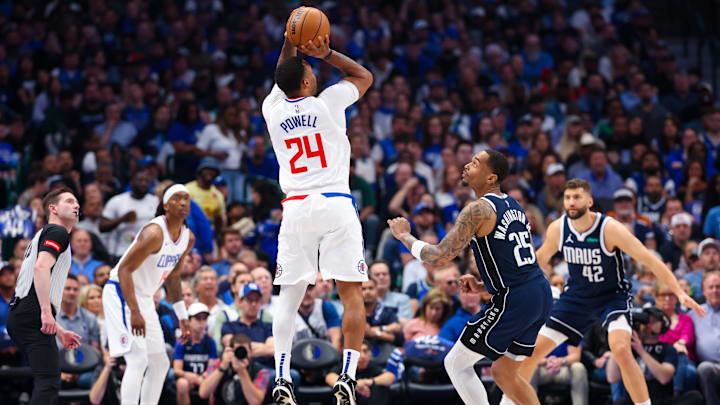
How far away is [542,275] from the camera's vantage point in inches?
306

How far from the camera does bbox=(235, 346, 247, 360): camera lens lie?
33.7 ft

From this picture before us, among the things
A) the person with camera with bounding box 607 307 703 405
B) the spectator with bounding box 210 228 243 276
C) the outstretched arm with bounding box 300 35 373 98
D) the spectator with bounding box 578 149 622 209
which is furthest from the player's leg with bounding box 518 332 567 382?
the spectator with bounding box 578 149 622 209

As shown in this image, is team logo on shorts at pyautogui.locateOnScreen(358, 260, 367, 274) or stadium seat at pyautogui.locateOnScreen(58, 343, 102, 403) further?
stadium seat at pyautogui.locateOnScreen(58, 343, 102, 403)

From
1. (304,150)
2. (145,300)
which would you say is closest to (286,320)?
(304,150)

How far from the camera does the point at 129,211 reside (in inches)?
520

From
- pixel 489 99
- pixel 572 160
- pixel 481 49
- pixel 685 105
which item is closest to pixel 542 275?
pixel 572 160

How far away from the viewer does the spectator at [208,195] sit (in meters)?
13.5

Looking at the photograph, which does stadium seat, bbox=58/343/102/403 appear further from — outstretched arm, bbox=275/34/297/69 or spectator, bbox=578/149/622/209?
spectator, bbox=578/149/622/209

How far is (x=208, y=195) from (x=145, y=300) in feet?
15.4

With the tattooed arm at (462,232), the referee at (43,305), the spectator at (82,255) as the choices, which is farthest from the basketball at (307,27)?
the spectator at (82,255)

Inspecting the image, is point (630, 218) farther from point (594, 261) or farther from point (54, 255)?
point (54, 255)

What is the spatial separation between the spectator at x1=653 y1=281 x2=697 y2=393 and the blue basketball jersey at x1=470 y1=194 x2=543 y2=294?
3.73m

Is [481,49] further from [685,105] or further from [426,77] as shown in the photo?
[685,105]

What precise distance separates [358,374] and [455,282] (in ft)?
5.86
